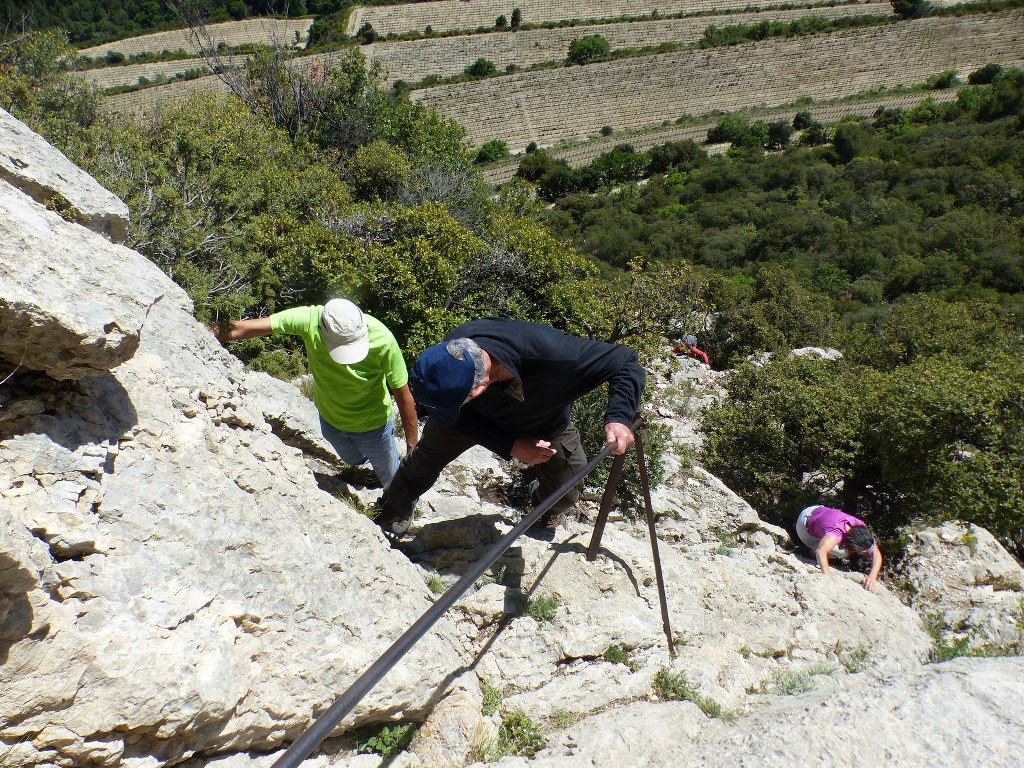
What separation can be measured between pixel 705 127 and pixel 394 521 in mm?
58465

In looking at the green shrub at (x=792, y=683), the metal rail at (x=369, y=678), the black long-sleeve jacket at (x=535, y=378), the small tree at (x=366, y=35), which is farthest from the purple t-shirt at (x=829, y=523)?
the small tree at (x=366, y=35)

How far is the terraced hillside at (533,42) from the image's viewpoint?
59625 mm

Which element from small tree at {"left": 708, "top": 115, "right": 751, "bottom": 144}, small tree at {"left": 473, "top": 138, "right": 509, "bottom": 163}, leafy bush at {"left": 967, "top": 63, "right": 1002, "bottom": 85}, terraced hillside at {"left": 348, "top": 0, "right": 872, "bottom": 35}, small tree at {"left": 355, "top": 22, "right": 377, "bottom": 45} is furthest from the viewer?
terraced hillside at {"left": 348, "top": 0, "right": 872, "bottom": 35}

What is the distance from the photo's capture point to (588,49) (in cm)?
6231

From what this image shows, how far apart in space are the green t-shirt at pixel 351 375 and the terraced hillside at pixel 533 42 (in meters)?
59.3

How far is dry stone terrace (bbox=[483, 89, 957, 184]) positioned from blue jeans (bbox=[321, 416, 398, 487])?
50.6 meters

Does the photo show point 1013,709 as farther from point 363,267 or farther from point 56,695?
point 363,267

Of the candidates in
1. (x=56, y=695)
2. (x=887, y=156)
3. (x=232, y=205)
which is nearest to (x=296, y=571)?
(x=56, y=695)

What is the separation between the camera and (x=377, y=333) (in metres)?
3.96

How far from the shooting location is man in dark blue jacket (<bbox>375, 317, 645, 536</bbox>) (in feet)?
10.5

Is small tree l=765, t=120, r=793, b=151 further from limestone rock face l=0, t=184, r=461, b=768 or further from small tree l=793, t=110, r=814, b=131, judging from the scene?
limestone rock face l=0, t=184, r=461, b=768

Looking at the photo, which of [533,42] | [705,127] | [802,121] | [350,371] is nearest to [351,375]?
[350,371]

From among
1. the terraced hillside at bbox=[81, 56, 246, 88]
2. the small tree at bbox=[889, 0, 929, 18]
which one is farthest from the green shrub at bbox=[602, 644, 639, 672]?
the small tree at bbox=[889, 0, 929, 18]

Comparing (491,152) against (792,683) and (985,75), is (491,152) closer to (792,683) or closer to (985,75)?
(985,75)
